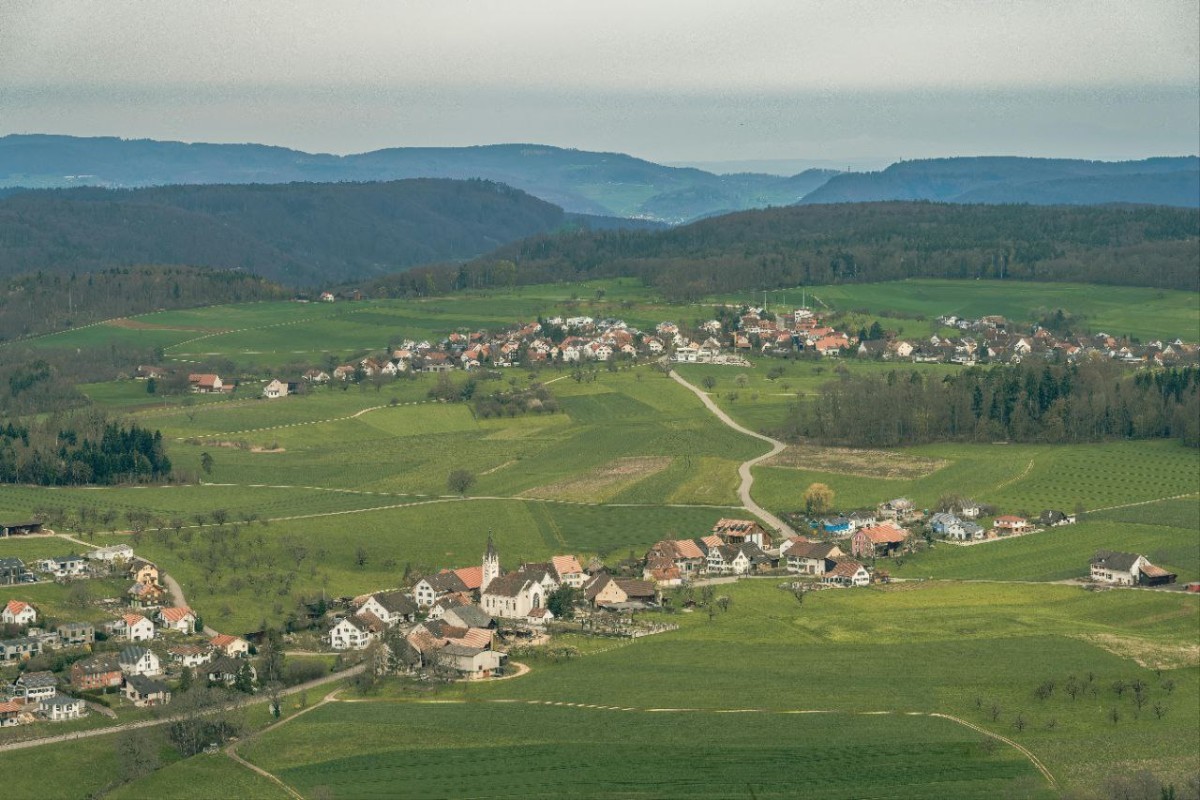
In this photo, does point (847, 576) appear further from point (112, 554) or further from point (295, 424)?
point (295, 424)

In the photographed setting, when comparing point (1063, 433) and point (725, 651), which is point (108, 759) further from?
point (1063, 433)

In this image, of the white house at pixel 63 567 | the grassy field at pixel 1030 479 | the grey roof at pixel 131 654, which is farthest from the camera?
the grassy field at pixel 1030 479

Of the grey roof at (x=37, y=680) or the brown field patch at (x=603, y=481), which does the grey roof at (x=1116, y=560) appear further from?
the grey roof at (x=37, y=680)

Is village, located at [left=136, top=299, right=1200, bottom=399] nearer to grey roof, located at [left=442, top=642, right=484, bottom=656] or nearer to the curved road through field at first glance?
the curved road through field

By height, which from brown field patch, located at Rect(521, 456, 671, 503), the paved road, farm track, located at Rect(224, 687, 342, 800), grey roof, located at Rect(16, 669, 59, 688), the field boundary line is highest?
the field boundary line

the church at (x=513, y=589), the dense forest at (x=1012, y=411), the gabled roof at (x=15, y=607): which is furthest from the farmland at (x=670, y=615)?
the church at (x=513, y=589)

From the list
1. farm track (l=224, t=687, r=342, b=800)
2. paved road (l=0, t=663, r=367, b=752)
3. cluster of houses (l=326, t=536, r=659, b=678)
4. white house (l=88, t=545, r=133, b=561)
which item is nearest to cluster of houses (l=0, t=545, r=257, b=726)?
paved road (l=0, t=663, r=367, b=752)
